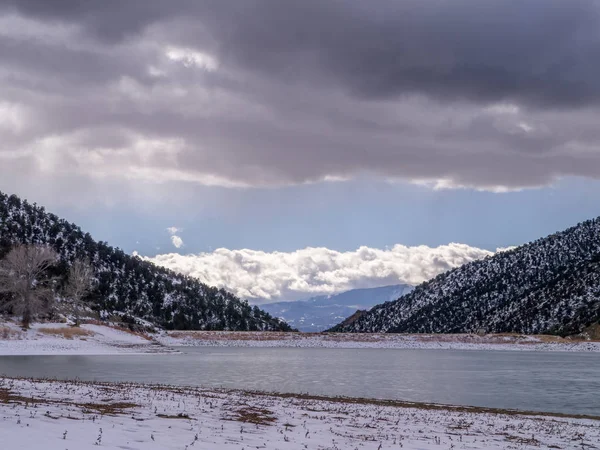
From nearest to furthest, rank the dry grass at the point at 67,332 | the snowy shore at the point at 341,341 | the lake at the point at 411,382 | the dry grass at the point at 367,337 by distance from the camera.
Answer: the lake at the point at 411,382, the dry grass at the point at 67,332, the snowy shore at the point at 341,341, the dry grass at the point at 367,337

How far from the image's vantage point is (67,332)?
337 feet

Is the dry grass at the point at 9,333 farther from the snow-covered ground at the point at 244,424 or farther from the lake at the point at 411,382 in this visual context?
the snow-covered ground at the point at 244,424

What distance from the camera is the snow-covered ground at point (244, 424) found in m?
18.9

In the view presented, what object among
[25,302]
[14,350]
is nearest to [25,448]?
[14,350]

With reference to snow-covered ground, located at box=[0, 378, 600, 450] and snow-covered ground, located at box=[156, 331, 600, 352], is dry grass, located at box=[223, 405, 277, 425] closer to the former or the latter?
snow-covered ground, located at box=[0, 378, 600, 450]

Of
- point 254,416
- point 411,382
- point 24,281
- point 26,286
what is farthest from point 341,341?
point 254,416

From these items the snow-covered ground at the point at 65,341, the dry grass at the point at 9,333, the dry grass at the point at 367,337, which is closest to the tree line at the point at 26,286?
the snow-covered ground at the point at 65,341

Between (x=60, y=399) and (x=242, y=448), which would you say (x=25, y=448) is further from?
(x=60, y=399)

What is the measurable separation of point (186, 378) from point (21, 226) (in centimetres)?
15153

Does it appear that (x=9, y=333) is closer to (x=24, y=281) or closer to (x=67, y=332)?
(x=67, y=332)

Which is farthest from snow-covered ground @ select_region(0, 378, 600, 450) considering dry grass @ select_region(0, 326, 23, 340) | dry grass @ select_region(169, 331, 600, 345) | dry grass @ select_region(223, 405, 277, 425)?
dry grass @ select_region(169, 331, 600, 345)

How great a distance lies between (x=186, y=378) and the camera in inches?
2098

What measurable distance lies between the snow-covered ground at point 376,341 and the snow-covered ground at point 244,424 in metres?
121

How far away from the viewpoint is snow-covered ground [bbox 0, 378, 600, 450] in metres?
18.9
